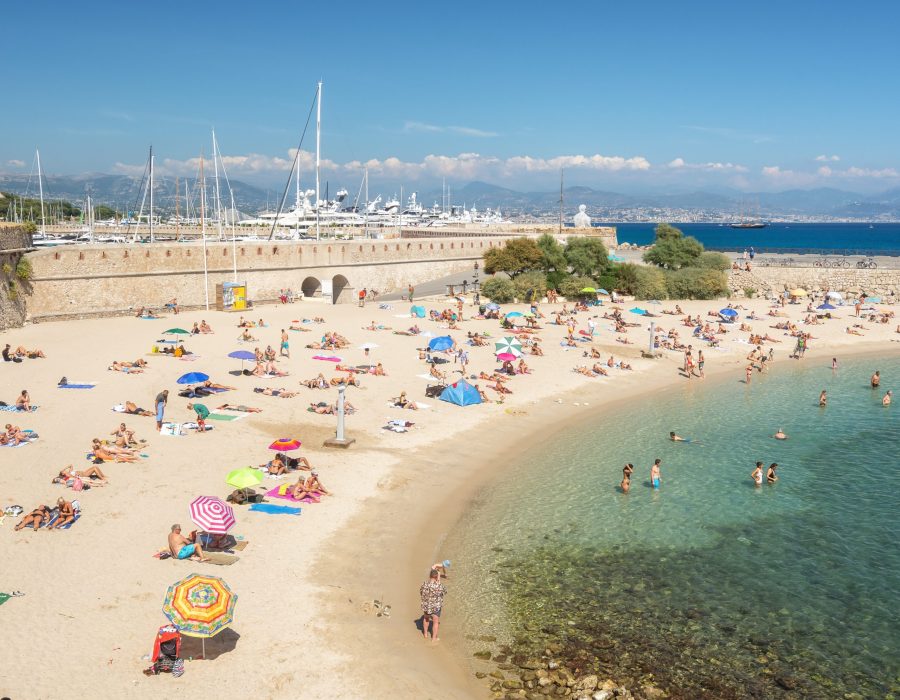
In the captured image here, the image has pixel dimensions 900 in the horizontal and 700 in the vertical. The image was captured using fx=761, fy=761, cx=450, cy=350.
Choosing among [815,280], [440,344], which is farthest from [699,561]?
[815,280]

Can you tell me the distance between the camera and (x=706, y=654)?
1104cm

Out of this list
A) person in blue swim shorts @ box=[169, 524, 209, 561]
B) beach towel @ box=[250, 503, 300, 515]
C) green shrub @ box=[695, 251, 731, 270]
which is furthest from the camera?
green shrub @ box=[695, 251, 731, 270]

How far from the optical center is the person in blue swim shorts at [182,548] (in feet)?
40.1

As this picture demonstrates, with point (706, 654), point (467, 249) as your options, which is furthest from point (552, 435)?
point (467, 249)

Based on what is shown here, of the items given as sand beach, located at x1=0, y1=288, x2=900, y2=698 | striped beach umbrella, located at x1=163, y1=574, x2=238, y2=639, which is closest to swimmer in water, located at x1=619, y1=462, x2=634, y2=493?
sand beach, located at x1=0, y1=288, x2=900, y2=698

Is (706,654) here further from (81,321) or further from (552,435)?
(81,321)

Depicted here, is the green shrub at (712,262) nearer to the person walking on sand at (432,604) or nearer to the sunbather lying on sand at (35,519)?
the person walking on sand at (432,604)

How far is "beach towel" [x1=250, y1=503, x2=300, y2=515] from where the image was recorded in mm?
14594

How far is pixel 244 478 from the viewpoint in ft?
49.3

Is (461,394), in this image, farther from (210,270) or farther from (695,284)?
(695,284)

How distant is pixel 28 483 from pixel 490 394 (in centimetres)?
1406

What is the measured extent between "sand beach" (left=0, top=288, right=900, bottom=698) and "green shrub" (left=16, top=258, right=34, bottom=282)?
2584 millimetres

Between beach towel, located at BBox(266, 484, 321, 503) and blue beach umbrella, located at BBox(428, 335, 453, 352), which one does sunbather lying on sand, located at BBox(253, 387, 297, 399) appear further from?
beach towel, located at BBox(266, 484, 321, 503)

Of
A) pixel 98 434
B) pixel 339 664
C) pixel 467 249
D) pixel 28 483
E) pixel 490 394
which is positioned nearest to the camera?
pixel 339 664
